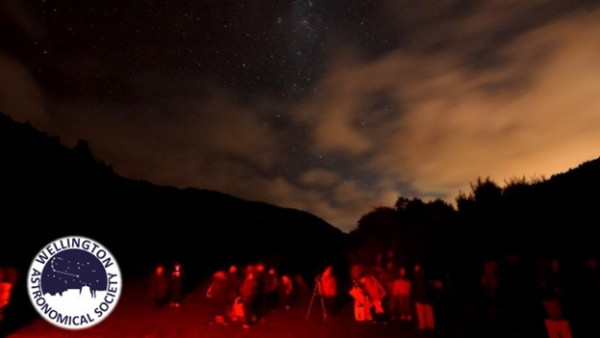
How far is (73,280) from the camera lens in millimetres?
11359

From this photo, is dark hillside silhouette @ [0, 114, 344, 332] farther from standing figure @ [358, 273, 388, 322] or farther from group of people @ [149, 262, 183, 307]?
standing figure @ [358, 273, 388, 322]

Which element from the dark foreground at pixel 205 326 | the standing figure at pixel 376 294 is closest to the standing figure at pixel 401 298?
the standing figure at pixel 376 294

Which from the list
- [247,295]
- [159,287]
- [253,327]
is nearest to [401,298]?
[253,327]

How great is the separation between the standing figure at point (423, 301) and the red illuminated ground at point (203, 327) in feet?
1.54

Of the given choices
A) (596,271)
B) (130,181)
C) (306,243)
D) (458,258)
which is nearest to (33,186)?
(130,181)

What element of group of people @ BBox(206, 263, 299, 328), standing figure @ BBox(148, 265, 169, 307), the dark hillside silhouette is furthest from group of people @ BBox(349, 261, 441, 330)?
the dark hillside silhouette

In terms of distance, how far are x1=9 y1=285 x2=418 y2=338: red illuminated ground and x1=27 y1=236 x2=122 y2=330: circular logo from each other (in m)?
2.22

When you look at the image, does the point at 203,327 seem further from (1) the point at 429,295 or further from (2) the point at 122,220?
(2) the point at 122,220

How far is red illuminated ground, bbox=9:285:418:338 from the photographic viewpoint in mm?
13852

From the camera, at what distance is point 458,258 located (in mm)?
21625

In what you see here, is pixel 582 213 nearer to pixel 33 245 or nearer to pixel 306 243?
pixel 306 243

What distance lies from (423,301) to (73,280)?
933 cm

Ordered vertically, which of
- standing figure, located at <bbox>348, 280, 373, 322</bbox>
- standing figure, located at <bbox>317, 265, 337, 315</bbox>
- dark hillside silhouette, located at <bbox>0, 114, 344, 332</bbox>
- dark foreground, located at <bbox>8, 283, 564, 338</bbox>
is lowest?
dark foreground, located at <bbox>8, 283, 564, 338</bbox>

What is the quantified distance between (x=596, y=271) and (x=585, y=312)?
1247 millimetres
